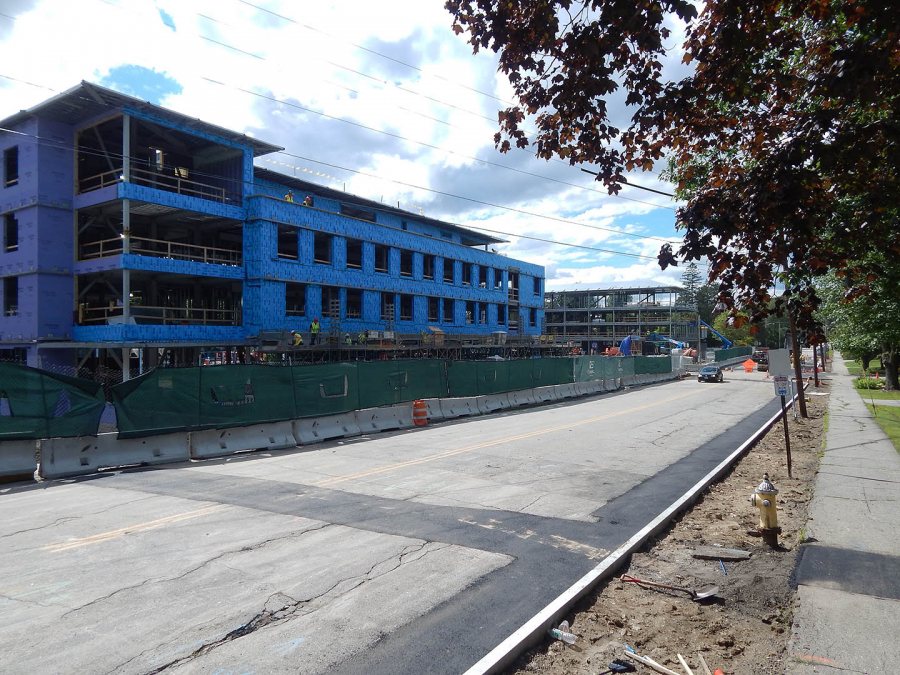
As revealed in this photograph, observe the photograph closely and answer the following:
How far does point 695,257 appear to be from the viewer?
18.0ft

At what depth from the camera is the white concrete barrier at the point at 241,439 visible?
14.2 meters

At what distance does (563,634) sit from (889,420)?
20.7m

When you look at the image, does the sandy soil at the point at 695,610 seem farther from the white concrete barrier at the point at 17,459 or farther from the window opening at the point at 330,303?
the window opening at the point at 330,303

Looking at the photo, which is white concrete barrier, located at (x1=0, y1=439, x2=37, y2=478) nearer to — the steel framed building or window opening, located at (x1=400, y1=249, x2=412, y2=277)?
the steel framed building

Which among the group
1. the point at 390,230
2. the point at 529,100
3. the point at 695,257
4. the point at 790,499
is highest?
the point at 390,230

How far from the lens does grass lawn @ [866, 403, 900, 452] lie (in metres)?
16.3

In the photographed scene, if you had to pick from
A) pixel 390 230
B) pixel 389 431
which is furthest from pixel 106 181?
pixel 389 431

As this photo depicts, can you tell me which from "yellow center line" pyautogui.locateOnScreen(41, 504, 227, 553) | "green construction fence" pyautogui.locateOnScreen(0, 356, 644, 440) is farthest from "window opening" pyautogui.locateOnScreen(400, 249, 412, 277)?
"yellow center line" pyautogui.locateOnScreen(41, 504, 227, 553)

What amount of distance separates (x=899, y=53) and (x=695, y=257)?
314cm

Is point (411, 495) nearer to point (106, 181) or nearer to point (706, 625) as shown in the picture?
point (706, 625)

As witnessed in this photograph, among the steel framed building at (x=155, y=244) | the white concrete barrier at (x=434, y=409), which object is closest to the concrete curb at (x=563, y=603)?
the white concrete barrier at (x=434, y=409)

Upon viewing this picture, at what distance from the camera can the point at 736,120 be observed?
7.06m

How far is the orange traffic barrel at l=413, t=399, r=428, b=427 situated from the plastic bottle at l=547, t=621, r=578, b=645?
15322 mm

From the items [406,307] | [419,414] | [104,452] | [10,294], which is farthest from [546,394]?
[10,294]
